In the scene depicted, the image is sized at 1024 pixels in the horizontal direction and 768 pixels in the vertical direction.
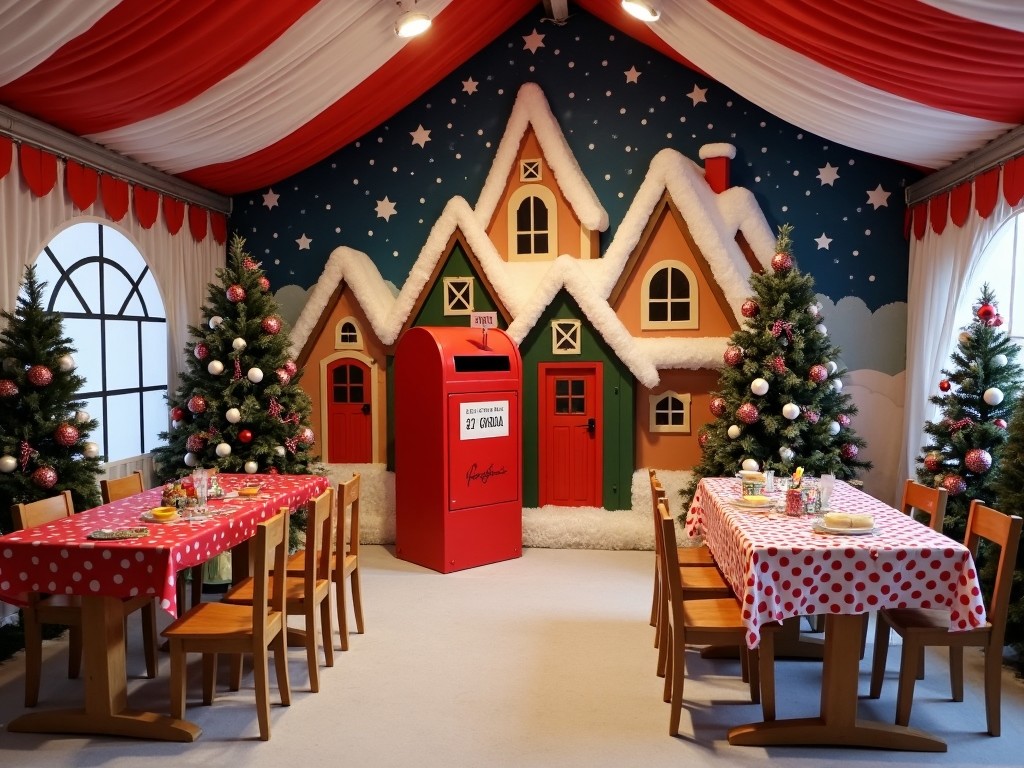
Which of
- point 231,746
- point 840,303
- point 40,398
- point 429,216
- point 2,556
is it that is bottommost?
point 231,746

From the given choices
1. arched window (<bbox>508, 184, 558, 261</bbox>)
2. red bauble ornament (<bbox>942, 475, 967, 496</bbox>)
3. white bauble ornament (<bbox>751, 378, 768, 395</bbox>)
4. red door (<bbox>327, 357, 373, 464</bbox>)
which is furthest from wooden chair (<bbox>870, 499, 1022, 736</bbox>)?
red door (<bbox>327, 357, 373, 464</bbox>)

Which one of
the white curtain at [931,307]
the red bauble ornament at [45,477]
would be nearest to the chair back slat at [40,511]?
the red bauble ornament at [45,477]

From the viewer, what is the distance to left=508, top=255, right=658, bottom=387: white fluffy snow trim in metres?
6.39

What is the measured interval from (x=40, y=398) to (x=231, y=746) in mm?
2297

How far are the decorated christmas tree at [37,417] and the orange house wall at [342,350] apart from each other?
2432 millimetres

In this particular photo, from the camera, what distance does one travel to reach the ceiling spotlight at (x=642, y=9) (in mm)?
5020

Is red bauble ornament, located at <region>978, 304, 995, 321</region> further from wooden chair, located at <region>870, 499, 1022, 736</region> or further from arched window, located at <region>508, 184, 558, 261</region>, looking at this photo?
arched window, located at <region>508, 184, 558, 261</region>

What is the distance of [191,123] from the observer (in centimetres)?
541

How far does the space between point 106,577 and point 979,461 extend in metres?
4.56

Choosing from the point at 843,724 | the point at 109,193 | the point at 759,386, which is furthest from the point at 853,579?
the point at 109,193

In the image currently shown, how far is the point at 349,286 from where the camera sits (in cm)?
693

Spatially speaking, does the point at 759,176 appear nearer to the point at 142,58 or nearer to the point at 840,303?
the point at 840,303

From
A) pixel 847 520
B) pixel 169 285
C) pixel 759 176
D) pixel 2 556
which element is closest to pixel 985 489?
pixel 847 520

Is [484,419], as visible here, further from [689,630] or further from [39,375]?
[689,630]
